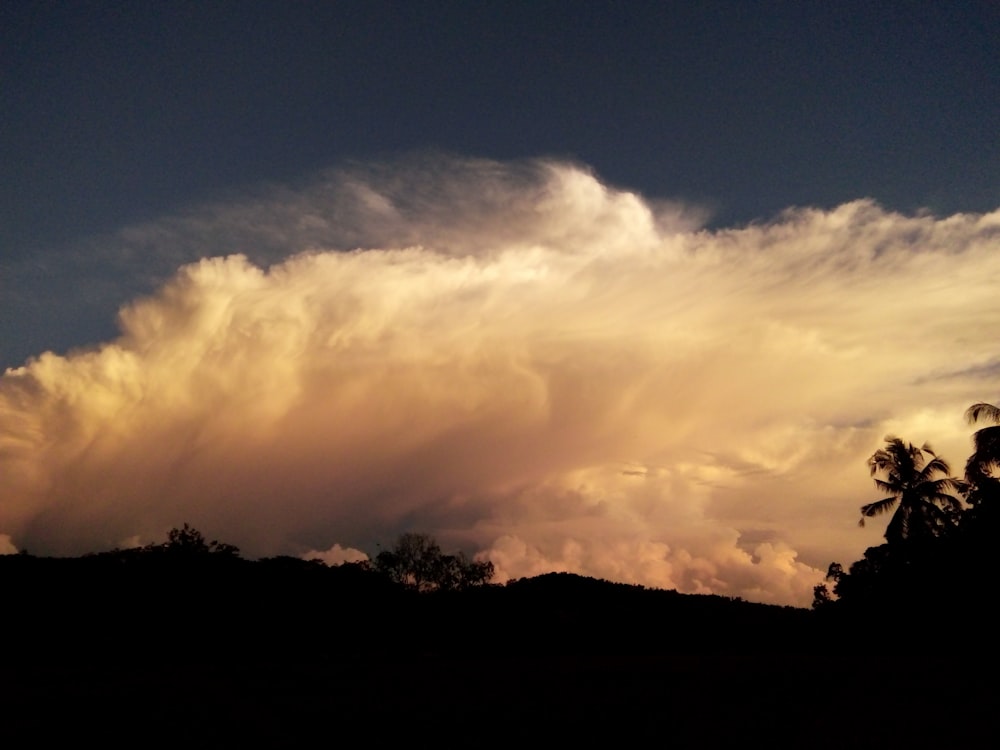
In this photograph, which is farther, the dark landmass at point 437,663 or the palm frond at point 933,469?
the palm frond at point 933,469

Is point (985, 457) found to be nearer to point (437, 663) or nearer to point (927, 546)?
point (927, 546)

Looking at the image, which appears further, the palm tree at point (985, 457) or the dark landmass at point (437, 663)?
the palm tree at point (985, 457)

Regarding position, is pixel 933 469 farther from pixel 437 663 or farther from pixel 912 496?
pixel 437 663

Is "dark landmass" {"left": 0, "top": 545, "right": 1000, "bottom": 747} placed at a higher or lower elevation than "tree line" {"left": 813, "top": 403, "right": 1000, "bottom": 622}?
lower

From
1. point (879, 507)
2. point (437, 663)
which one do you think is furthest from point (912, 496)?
point (437, 663)

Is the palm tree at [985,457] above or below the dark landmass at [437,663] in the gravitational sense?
above

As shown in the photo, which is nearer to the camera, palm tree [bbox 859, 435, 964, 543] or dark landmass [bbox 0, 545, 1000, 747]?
dark landmass [bbox 0, 545, 1000, 747]

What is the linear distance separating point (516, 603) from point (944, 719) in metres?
19.1

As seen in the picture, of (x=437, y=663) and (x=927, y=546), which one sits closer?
(x=437, y=663)

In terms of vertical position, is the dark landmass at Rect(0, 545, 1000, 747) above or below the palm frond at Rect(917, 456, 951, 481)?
below

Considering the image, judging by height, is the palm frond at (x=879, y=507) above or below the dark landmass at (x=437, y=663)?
above

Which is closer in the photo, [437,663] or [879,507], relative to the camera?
[437,663]

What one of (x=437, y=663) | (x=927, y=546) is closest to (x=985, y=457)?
(x=927, y=546)

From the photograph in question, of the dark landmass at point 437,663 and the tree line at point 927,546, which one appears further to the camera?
the tree line at point 927,546
